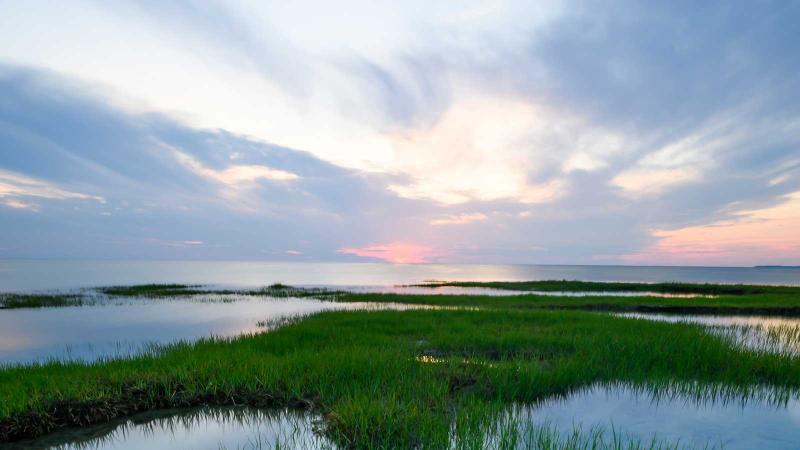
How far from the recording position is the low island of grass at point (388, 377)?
6457 mm

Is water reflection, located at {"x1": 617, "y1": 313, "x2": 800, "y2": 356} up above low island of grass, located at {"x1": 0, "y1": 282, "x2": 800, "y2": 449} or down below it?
below

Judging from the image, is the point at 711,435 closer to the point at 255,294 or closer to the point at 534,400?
the point at 534,400

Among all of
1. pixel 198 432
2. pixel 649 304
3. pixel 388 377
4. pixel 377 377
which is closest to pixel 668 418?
pixel 388 377

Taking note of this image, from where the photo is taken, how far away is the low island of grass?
6.46m

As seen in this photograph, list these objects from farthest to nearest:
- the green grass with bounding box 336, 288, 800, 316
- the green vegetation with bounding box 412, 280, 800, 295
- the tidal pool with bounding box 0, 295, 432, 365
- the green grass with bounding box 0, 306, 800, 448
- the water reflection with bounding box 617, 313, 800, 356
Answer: the green vegetation with bounding box 412, 280, 800, 295 < the green grass with bounding box 336, 288, 800, 316 < the tidal pool with bounding box 0, 295, 432, 365 < the water reflection with bounding box 617, 313, 800, 356 < the green grass with bounding box 0, 306, 800, 448

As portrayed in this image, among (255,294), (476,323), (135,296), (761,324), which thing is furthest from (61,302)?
(761,324)

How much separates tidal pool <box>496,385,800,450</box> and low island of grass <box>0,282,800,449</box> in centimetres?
32

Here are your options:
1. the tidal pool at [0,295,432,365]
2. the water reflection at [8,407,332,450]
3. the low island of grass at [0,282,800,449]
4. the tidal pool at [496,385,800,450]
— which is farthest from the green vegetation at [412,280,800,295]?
the water reflection at [8,407,332,450]

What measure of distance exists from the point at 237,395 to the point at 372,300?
26.5 meters

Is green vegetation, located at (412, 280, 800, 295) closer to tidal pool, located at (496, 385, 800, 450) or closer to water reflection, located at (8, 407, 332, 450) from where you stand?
tidal pool, located at (496, 385, 800, 450)

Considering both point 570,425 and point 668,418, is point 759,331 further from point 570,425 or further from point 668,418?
point 570,425

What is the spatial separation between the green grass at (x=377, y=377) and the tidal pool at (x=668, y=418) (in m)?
0.44

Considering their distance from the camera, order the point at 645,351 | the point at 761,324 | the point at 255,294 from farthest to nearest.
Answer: the point at 255,294 < the point at 761,324 < the point at 645,351

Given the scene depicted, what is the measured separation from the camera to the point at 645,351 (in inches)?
438
